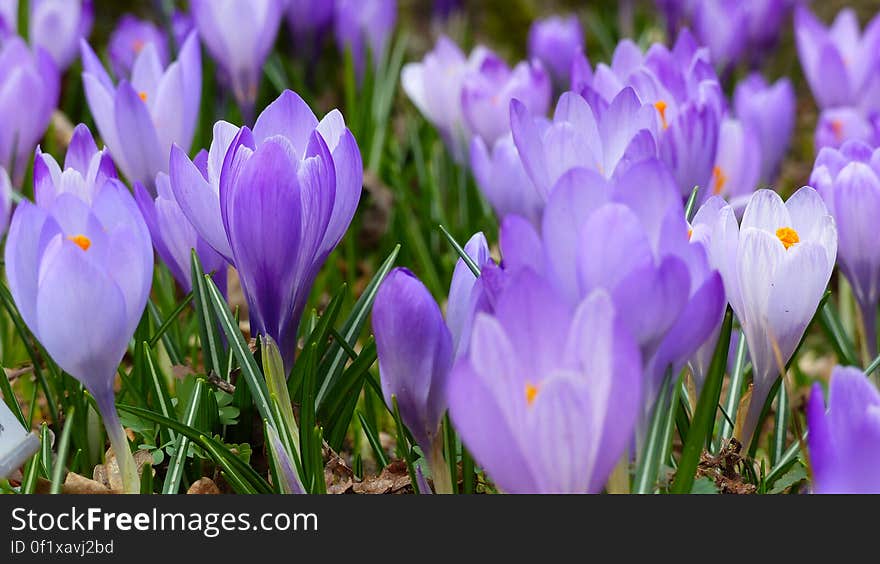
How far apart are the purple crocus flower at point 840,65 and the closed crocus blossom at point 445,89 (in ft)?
2.56

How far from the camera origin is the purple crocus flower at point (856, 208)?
138 cm

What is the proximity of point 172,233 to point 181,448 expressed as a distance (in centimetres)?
30

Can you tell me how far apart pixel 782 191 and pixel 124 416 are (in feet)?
7.65

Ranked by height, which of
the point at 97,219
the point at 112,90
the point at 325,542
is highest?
the point at 112,90

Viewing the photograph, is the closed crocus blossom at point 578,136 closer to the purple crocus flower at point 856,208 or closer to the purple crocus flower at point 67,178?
the purple crocus flower at point 856,208

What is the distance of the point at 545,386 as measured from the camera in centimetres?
81

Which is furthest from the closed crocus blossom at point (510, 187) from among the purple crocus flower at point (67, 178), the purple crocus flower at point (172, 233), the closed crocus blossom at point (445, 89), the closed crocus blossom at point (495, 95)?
the purple crocus flower at point (67, 178)

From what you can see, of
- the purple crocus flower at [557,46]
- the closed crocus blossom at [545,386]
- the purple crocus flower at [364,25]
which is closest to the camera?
the closed crocus blossom at [545,386]

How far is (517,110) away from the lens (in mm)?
1305

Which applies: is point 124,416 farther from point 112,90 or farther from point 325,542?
point 112,90

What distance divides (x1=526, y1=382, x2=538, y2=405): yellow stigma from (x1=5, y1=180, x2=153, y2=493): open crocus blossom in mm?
445

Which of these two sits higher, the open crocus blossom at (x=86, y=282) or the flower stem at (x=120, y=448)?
the open crocus blossom at (x=86, y=282)

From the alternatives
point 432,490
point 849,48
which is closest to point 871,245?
point 432,490

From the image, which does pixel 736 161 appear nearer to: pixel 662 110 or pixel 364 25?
pixel 662 110
